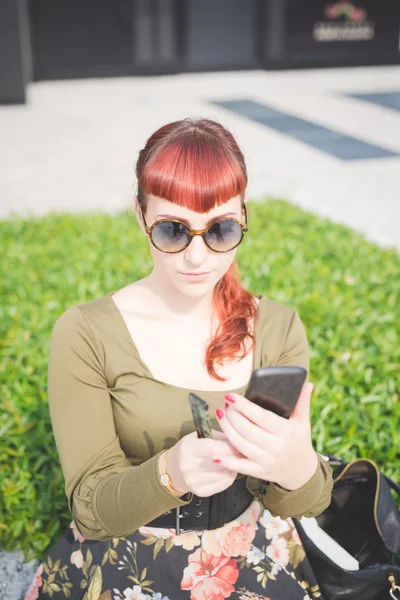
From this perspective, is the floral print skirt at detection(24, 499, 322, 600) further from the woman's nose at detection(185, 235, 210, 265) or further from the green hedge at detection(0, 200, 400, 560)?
the green hedge at detection(0, 200, 400, 560)

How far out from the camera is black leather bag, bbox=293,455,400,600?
216cm

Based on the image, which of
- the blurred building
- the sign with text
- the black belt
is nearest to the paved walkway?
the blurred building

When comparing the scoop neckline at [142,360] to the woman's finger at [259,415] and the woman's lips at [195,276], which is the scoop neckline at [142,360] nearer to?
the woman's lips at [195,276]

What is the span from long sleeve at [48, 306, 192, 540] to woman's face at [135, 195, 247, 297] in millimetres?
336

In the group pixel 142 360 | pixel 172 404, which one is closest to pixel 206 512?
pixel 172 404

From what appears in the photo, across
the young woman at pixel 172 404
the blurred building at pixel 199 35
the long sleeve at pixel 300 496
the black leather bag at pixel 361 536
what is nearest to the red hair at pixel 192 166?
the young woman at pixel 172 404

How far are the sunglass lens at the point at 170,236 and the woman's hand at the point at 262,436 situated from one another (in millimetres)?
567

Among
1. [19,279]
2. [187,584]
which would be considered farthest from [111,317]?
[19,279]

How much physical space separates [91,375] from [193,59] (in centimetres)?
1436

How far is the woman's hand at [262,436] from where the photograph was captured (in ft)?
5.08

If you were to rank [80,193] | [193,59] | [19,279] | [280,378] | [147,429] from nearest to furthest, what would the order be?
[280,378], [147,429], [19,279], [80,193], [193,59]

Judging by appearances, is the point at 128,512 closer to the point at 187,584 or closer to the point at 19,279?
the point at 187,584

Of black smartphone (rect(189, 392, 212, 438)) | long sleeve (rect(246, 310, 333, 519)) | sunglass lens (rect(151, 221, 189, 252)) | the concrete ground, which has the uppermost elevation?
sunglass lens (rect(151, 221, 189, 252))

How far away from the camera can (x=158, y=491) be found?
181 cm
